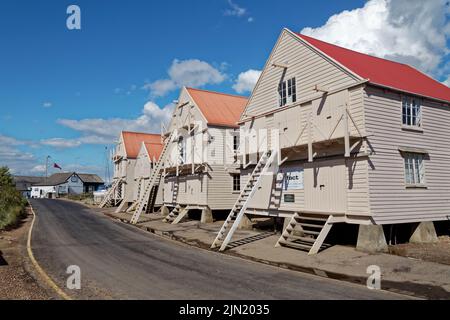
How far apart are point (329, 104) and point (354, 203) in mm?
4552

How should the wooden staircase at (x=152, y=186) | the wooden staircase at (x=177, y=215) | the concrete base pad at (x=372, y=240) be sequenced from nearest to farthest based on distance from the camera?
the concrete base pad at (x=372, y=240) → the wooden staircase at (x=177, y=215) → the wooden staircase at (x=152, y=186)

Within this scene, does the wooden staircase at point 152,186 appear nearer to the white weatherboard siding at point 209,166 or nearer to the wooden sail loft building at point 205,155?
the wooden sail loft building at point 205,155

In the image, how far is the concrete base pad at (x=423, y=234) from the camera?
16219mm

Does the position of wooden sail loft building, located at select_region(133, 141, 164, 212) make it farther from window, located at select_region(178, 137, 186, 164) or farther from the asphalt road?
the asphalt road

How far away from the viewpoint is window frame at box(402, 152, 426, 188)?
1617cm

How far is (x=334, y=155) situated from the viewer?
16.2 metres

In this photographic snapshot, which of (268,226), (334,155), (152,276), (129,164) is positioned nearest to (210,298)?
(152,276)

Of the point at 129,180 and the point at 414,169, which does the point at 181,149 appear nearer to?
the point at 129,180

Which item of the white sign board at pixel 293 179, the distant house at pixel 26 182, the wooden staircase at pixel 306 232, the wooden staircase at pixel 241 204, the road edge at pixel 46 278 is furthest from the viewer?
the distant house at pixel 26 182

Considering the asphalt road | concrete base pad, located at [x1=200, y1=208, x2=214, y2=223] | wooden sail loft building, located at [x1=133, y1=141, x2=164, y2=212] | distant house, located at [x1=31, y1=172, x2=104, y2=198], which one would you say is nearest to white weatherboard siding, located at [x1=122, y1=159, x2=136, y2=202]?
wooden sail loft building, located at [x1=133, y1=141, x2=164, y2=212]

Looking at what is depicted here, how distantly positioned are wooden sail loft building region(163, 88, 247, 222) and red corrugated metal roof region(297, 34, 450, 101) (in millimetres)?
10195

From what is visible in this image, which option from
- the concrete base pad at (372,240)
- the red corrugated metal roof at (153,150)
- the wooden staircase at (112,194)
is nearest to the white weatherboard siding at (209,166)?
the red corrugated metal roof at (153,150)

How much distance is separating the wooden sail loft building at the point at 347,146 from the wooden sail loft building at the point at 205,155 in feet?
22.7
